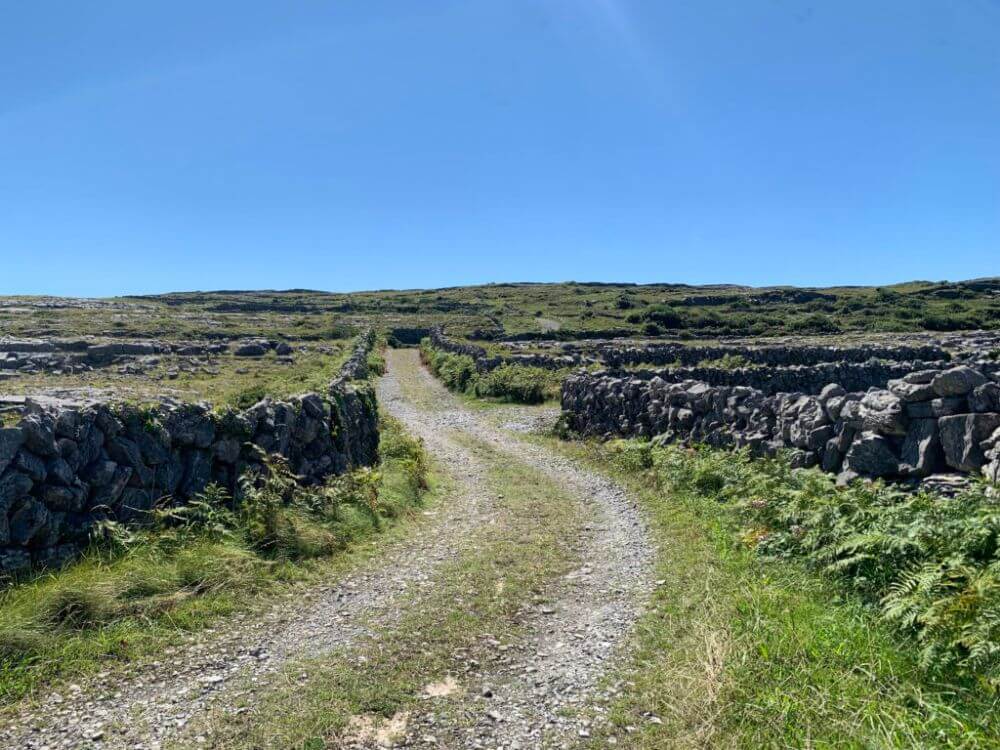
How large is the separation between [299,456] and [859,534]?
30.8 feet

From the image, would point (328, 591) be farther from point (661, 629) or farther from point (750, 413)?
point (750, 413)

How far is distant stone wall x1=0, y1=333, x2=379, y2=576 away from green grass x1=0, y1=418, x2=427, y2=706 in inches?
14.6

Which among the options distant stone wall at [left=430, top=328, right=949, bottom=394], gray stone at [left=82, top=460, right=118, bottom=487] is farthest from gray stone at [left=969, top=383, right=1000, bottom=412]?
distant stone wall at [left=430, top=328, right=949, bottom=394]

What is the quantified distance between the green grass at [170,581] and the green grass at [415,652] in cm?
168

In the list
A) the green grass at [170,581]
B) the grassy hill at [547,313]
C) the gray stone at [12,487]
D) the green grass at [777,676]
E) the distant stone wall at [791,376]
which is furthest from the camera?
the grassy hill at [547,313]

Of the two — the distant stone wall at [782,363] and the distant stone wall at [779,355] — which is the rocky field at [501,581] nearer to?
the distant stone wall at [782,363]

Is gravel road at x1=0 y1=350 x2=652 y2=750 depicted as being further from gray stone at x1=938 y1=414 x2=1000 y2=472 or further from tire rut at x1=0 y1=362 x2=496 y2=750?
gray stone at x1=938 y1=414 x2=1000 y2=472

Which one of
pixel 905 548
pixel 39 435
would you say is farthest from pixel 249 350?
pixel 905 548

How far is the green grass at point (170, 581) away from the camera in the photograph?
6191 millimetres

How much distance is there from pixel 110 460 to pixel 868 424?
11121mm

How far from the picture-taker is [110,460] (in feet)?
27.5

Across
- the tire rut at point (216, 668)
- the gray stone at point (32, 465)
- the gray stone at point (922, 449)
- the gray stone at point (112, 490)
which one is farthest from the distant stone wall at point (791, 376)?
the gray stone at point (32, 465)

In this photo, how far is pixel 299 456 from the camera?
1223cm

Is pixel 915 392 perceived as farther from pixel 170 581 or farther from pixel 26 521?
pixel 26 521
